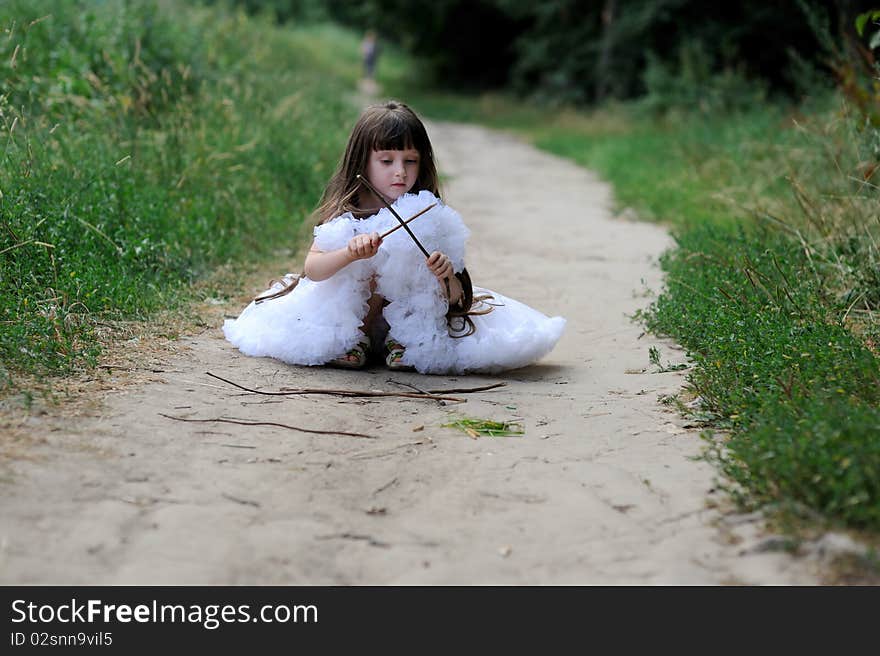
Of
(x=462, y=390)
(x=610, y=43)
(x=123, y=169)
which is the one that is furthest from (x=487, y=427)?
(x=610, y=43)

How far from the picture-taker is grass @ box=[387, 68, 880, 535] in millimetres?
2848

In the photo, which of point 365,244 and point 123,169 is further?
point 123,169

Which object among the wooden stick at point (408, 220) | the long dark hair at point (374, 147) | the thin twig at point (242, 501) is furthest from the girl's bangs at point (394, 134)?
the thin twig at point (242, 501)

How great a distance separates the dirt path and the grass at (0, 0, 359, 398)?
0.60 m

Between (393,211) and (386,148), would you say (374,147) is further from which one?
(393,211)

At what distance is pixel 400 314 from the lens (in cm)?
454

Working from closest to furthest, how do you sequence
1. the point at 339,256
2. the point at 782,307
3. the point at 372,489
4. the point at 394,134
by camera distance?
the point at 372,489 → the point at 339,256 → the point at 394,134 → the point at 782,307

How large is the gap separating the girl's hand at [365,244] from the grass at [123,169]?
114cm

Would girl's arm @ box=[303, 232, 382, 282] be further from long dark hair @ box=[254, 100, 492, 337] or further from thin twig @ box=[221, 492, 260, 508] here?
thin twig @ box=[221, 492, 260, 508]

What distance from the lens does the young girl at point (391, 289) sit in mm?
4410

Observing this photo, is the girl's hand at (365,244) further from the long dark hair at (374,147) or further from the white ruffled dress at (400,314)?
the long dark hair at (374,147)

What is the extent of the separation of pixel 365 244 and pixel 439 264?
14.6 inches

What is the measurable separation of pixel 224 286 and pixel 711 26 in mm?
13982
